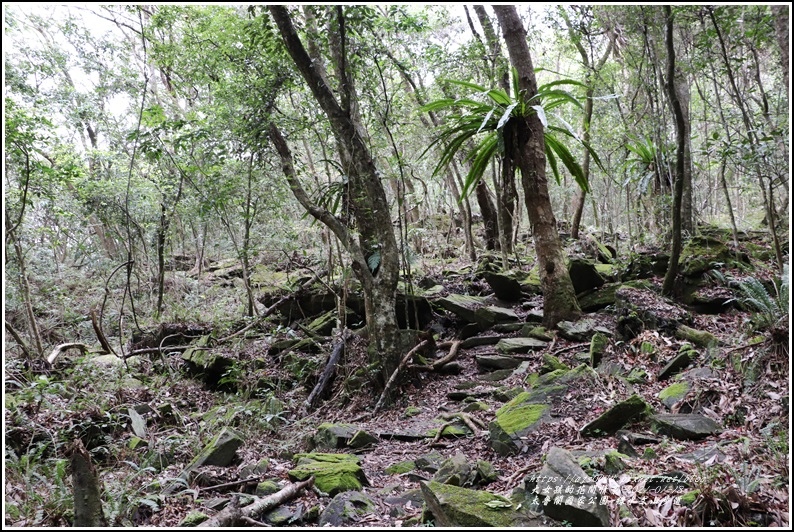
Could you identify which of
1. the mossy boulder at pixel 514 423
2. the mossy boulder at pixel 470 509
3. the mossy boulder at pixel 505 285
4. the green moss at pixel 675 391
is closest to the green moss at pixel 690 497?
Result: the mossy boulder at pixel 470 509

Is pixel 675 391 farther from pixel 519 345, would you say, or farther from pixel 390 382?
pixel 390 382

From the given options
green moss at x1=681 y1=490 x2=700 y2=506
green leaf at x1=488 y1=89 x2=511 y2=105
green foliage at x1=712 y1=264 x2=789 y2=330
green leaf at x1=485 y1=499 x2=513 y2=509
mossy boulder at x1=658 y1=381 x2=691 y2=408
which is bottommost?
green leaf at x1=485 y1=499 x2=513 y2=509

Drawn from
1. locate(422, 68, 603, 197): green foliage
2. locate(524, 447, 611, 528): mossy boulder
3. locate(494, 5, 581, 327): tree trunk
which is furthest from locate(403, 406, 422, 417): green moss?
locate(422, 68, 603, 197): green foliage

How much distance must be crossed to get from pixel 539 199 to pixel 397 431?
10.4 ft

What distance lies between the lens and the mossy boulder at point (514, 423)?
3.86 m

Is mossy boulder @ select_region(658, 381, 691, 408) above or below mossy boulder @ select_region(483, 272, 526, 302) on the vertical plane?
below

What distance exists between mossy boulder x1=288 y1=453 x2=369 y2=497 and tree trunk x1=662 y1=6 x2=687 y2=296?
408 cm

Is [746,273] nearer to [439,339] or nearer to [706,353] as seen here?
[706,353]

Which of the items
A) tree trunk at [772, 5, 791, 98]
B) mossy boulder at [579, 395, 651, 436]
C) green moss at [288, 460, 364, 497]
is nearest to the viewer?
tree trunk at [772, 5, 791, 98]

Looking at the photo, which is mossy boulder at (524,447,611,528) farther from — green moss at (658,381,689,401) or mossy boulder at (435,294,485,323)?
mossy boulder at (435,294,485,323)

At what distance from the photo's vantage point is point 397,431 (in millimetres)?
4793

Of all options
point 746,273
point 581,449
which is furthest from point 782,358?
point 746,273

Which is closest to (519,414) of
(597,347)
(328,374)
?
(597,347)

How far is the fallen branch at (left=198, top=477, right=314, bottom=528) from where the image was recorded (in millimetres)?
2855
